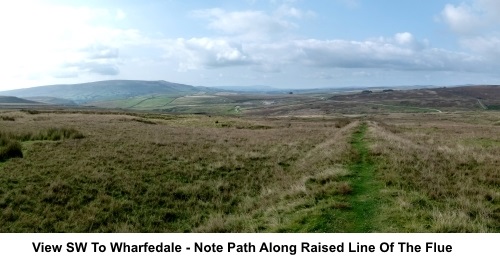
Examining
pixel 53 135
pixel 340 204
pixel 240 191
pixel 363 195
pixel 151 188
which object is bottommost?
pixel 240 191

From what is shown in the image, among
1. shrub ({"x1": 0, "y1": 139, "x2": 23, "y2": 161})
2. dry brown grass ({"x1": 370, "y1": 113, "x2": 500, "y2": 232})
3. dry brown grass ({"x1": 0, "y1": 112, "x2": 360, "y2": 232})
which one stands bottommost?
dry brown grass ({"x1": 0, "y1": 112, "x2": 360, "y2": 232})

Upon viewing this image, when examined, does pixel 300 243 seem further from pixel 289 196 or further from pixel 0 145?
pixel 0 145

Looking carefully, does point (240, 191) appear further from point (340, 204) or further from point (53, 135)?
point (53, 135)

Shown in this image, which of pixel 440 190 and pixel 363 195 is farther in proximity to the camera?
pixel 440 190

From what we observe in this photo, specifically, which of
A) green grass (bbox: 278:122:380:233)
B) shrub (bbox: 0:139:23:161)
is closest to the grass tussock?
shrub (bbox: 0:139:23:161)

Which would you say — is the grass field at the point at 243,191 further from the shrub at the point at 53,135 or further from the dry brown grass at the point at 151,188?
the shrub at the point at 53,135

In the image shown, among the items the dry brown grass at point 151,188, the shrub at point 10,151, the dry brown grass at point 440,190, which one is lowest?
the dry brown grass at point 151,188

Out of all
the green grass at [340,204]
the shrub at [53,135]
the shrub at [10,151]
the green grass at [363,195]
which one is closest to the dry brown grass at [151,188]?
the green grass at [340,204]

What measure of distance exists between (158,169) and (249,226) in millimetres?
10154

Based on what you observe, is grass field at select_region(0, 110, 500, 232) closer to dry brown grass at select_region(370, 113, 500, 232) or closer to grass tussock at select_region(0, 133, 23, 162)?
dry brown grass at select_region(370, 113, 500, 232)

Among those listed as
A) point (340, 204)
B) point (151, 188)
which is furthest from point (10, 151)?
point (340, 204)

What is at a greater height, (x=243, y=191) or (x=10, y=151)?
(x=10, y=151)

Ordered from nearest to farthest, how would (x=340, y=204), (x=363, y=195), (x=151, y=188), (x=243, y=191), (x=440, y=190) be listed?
(x=340, y=204)
(x=363, y=195)
(x=440, y=190)
(x=151, y=188)
(x=243, y=191)

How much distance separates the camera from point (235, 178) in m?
20.6
